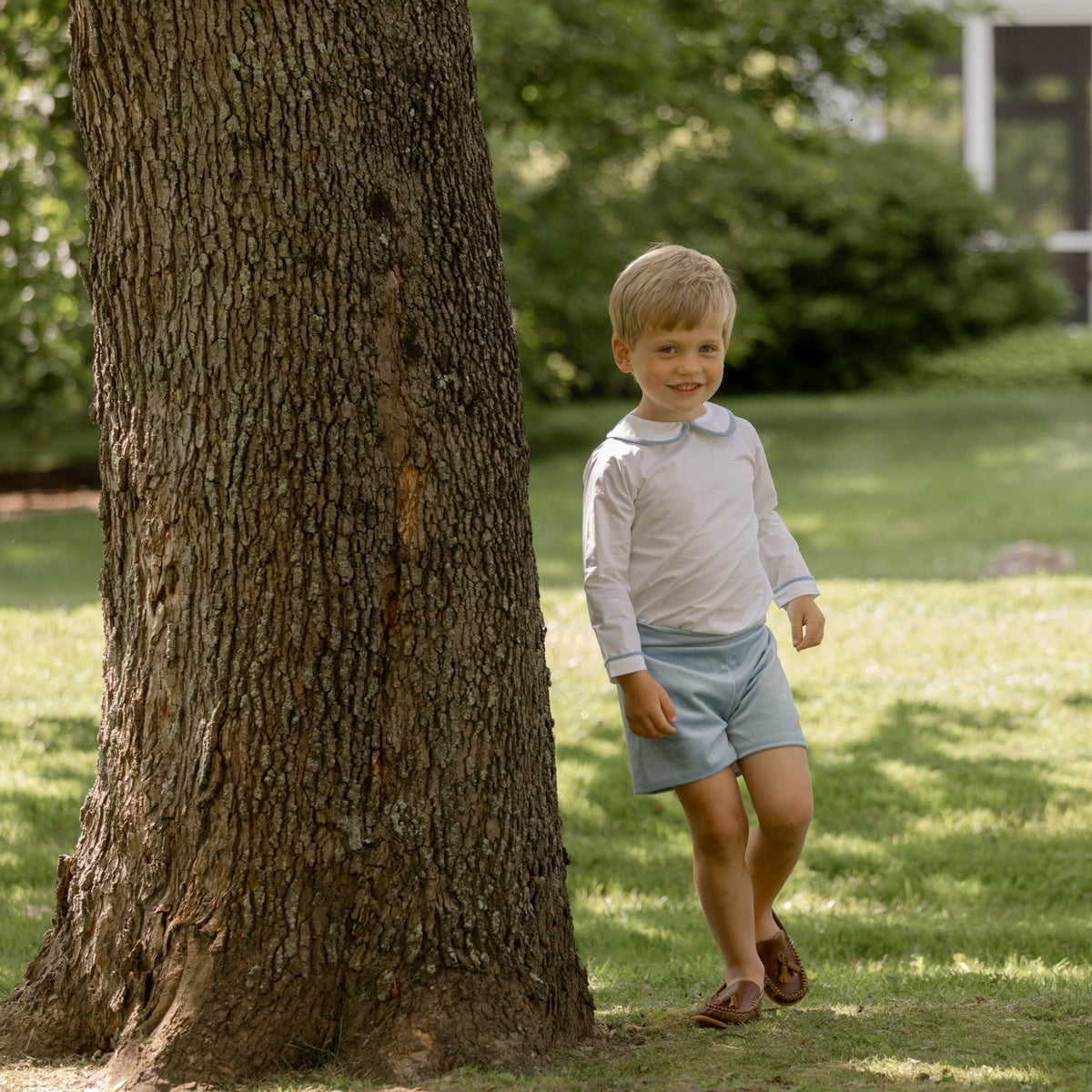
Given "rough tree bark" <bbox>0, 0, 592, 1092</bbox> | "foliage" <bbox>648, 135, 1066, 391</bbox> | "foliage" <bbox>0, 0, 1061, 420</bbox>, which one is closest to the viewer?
"rough tree bark" <bbox>0, 0, 592, 1092</bbox>

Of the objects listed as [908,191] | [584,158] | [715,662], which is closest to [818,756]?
[715,662]

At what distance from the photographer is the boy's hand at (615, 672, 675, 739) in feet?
9.71

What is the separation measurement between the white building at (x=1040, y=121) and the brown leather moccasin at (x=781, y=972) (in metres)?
24.1

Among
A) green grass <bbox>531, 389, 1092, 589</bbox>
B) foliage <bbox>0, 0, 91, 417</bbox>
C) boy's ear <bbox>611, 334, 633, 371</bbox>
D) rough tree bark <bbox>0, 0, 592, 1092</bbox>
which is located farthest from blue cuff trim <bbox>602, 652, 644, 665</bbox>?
foliage <bbox>0, 0, 91, 417</bbox>

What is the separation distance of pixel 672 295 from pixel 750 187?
20431 millimetres

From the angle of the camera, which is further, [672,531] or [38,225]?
[38,225]

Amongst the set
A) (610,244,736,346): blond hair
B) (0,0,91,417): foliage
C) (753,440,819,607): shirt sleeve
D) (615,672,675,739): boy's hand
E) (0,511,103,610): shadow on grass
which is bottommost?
(0,511,103,610): shadow on grass

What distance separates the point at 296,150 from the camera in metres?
2.69

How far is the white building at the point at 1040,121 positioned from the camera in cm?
2528

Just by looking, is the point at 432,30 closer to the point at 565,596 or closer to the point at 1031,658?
the point at 1031,658

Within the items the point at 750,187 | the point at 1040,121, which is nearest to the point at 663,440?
the point at 750,187

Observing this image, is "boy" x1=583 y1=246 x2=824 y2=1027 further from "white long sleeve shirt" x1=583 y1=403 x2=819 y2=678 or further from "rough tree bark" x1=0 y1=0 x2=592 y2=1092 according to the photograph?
"rough tree bark" x1=0 y1=0 x2=592 y2=1092

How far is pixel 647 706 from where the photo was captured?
2.96m

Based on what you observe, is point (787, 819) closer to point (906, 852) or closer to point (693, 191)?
point (906, 852)
